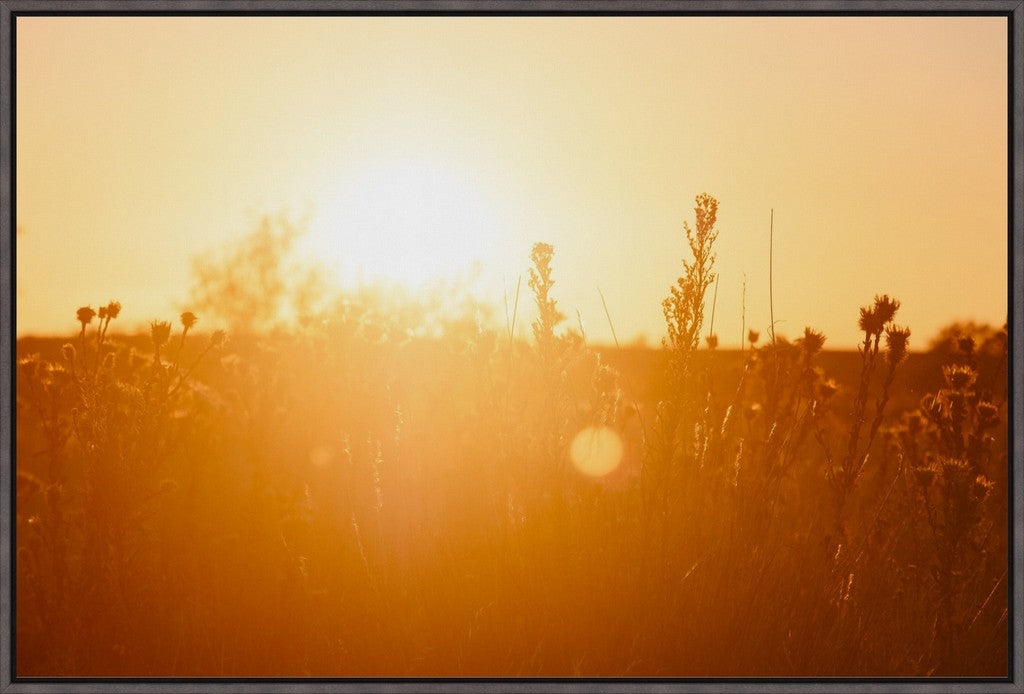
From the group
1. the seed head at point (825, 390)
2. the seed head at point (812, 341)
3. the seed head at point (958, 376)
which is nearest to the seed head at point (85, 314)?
the seed head at point (812, 341)

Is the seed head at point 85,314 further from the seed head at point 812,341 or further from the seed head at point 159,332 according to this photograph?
the seed head at point 812,341

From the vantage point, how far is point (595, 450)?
3939 mm

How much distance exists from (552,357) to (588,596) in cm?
93

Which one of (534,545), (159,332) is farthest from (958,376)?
(159,332)

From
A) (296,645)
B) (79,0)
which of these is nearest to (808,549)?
(296,645)

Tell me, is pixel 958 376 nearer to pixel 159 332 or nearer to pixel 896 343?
pixel 896 343

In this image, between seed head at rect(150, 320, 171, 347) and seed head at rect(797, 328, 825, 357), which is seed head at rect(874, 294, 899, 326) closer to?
seed head at rect(797, 328, 825, 357)

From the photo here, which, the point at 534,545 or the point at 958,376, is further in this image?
the point at 958,376

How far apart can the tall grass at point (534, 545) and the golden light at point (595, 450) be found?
0.09ft

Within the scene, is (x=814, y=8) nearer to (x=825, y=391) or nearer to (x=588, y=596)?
(x=825, y=391)

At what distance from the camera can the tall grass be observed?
129 inches

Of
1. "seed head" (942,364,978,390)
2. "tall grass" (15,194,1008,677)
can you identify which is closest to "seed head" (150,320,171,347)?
"tall grass" (15,194,1008,677)

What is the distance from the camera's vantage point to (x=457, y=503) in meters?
4.31

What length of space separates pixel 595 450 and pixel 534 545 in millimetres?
653
